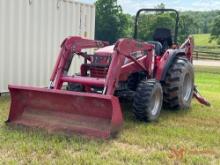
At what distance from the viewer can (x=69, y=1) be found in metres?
11.5

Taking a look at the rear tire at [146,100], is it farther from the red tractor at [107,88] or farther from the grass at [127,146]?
the grass at [127,146]

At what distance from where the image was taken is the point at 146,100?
6.98 meters

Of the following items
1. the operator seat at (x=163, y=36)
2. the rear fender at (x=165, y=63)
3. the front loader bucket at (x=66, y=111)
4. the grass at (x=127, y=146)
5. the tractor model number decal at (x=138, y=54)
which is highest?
the operator seat at (x=163, y=36)

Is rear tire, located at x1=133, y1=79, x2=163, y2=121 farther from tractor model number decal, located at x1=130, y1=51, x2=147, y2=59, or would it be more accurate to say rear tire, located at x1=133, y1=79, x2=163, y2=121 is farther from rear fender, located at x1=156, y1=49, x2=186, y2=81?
rear fender, located at x1=156, y1=49, x2=186, y2=81

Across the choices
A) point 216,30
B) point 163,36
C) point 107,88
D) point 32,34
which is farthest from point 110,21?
point 107,88

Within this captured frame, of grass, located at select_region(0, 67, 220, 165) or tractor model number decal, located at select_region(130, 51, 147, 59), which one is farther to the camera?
tractor model number decal, located at select_region(130, 51, 147, 59)

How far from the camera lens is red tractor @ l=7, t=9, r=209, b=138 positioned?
20.5 ft

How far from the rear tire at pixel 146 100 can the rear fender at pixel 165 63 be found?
661 mm

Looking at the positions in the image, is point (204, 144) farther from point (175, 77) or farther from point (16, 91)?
point (16, 91)

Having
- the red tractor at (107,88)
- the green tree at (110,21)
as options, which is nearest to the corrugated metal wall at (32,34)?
the red tractor at (107,88)

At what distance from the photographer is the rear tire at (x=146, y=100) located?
699 cm

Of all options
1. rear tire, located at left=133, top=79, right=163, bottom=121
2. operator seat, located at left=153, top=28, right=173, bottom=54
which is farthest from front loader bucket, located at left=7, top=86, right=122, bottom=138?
operator seat, located at left=153, top=28, right=173, bottom=54

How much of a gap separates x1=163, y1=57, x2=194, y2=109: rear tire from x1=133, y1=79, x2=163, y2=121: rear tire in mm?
793

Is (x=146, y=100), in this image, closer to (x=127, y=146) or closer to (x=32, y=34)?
(x=127, y=146)
